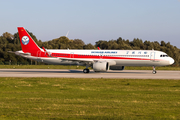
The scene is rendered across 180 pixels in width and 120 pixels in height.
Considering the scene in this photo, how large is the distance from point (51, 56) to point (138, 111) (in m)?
31.8

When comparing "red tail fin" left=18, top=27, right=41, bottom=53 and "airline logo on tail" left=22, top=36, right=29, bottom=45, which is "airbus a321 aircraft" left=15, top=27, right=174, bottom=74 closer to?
"red tail fin" left=18, top=27, right=41, bottom=53

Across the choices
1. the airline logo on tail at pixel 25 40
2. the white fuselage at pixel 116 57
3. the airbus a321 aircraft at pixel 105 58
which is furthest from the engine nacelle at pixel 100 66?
the airline logo on tail at pixel 25 40

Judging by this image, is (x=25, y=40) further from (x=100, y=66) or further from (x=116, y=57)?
(x=116, y=57)

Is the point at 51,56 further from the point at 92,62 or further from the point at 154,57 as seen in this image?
the point at 154,57

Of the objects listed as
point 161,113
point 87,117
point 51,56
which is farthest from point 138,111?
point 51,56

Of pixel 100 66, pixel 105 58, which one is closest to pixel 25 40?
pixel 105 58

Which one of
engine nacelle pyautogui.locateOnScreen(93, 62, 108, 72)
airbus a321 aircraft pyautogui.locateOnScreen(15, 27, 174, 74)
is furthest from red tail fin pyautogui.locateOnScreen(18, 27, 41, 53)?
engine nacelle pyautogui.locateOnScreen(93, 62, 108, 72)

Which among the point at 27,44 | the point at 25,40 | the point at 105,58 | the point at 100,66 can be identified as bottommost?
the point at 100,66

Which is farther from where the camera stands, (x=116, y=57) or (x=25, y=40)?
(x=25, y=40)

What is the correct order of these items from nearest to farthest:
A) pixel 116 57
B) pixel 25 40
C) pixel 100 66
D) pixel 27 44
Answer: pixel 100 66, pixel 116 57, pixel 27 44, pixel 25 40

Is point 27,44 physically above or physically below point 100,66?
above

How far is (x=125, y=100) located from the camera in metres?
13.3

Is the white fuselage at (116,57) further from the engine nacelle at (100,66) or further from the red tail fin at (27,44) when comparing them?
the red tail fin at (27,44)

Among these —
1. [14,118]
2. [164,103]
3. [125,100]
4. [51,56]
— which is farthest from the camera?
[51,56]
